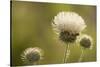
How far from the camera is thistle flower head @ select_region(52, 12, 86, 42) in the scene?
184 cm

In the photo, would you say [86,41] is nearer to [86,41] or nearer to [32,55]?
[86,41]

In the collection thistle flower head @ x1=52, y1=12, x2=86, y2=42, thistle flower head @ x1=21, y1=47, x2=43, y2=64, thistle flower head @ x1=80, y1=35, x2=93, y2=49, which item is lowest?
thistle flower head @ x1=21, y1=47, x2=43, y2=64

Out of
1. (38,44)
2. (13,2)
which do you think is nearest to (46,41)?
(38,44)

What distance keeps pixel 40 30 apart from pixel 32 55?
27 cm

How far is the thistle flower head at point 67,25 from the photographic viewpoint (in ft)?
6.03

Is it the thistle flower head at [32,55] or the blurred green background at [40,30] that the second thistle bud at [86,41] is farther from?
the thistle flower head at [32,55]

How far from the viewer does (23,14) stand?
1729 mm

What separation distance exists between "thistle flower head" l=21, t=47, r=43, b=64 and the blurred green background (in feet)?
0.12

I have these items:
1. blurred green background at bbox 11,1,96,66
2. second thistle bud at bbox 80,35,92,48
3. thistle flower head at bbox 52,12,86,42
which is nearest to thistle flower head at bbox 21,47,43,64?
blurred green background at bbox 11,1,96,66

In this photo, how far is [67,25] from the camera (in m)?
1.85

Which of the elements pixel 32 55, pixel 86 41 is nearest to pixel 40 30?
pixel 32 55

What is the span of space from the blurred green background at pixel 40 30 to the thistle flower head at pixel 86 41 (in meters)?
0.06

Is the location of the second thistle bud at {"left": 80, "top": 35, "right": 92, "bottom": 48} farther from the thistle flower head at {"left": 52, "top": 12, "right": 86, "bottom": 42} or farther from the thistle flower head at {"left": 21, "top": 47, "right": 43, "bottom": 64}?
the thistle flower head at {"left": 21, "top": 47, "right": 43, "bottom": 64}
